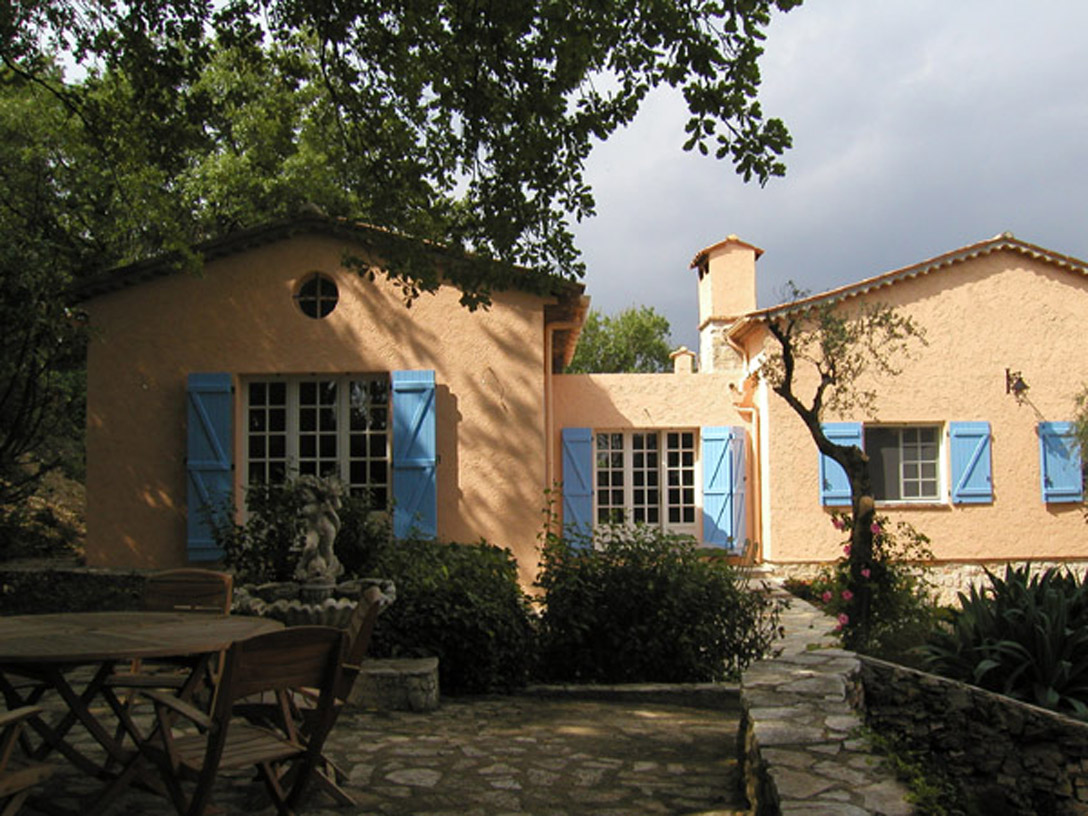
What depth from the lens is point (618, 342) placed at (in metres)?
39.2

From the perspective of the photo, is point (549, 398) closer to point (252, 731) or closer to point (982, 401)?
point (982, 401)

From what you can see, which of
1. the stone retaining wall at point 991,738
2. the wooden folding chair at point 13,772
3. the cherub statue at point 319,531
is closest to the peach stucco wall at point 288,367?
the cherub statue at point 319,531

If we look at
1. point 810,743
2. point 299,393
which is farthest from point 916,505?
point 810,743

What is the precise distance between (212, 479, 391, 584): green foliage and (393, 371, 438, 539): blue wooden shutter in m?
1.13

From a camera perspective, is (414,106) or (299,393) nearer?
(414,106)

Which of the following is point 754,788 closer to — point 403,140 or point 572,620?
point 572,620

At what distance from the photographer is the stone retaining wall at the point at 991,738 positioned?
4.92m

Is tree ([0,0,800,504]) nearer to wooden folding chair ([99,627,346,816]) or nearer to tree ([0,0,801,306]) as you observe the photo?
tree ([0,0,801,306])

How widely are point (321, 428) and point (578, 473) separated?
374 cm

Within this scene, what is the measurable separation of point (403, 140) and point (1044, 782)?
18.8ft

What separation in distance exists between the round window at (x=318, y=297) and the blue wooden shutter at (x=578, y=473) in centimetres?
373

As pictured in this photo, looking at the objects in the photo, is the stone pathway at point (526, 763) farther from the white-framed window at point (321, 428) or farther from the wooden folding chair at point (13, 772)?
the white-framed window at point (321, 428)

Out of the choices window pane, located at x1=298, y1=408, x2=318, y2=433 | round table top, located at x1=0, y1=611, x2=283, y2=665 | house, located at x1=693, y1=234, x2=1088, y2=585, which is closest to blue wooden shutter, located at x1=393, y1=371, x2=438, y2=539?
window pane, located at x1=298, y1=408, x2=318, y2=433

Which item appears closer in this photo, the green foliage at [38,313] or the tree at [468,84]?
the tree at [468,84]
